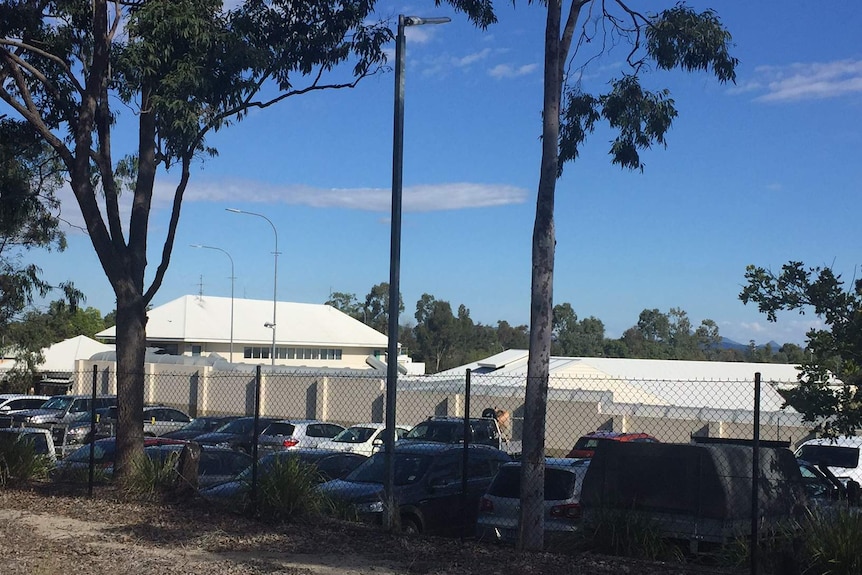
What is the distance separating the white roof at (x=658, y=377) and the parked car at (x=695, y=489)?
25.8 metres

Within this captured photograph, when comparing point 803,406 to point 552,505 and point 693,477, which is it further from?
point 552,505

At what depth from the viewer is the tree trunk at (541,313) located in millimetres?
10094

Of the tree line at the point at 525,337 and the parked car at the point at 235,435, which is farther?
the tree line at the point at 525,337

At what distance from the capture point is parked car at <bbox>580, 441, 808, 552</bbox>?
31.1 ft

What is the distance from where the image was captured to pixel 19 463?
1463cm

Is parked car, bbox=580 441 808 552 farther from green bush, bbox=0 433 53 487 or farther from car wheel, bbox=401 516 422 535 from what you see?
green bush, bbox=0 433 53 487

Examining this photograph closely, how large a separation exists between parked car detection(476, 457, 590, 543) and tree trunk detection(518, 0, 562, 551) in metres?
0.90

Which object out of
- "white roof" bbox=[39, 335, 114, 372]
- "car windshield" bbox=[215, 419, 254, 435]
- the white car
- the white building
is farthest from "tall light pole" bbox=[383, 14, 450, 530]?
"white roof" bbox=[39, 335, 114, 372]

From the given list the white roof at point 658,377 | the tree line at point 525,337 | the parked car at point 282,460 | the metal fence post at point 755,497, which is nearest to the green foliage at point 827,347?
the metal fence post at point 755,497

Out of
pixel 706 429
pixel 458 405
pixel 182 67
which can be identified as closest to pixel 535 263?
pixel 182 67

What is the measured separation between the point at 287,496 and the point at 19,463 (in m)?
5.31

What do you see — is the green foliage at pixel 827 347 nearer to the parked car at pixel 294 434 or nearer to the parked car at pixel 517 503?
the parked car at pixel 517 503

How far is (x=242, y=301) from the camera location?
65.1 m

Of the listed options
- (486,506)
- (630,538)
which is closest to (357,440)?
(486,506)
